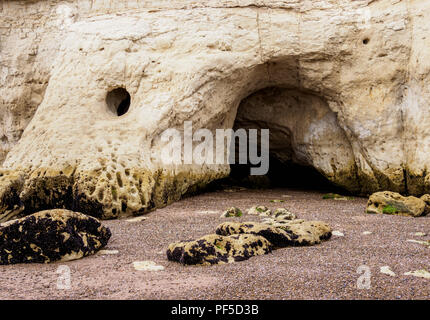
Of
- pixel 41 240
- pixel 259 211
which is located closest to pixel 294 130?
pixel 259 211

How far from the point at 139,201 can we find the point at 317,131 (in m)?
4.58

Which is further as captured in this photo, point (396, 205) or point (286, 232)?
point (396, 205)

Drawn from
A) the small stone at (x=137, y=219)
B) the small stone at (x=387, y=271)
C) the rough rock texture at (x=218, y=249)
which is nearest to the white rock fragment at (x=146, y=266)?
the rough rock texture at (x=218, y=249)

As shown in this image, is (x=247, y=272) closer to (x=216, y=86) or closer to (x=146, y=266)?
(x=146, y=266)

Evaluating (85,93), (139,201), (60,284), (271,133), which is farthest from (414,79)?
(60,284)

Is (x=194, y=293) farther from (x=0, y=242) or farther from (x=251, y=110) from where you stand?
(x=251, y=110)

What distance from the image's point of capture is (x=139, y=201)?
21.6 feet

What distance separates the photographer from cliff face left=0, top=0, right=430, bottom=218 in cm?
710

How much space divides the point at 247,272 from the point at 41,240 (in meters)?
1.98

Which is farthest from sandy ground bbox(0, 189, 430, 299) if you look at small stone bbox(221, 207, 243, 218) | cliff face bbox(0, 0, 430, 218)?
cliff face bbox(0, 0, 430, 218)

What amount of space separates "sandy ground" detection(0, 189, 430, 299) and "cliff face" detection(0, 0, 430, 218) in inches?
80.8

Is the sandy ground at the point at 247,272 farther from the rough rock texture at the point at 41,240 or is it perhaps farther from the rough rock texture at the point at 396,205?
the rough rock texture at the point at 396,205

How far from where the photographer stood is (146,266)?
383 cm

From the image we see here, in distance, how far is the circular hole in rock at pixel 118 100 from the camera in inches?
327
